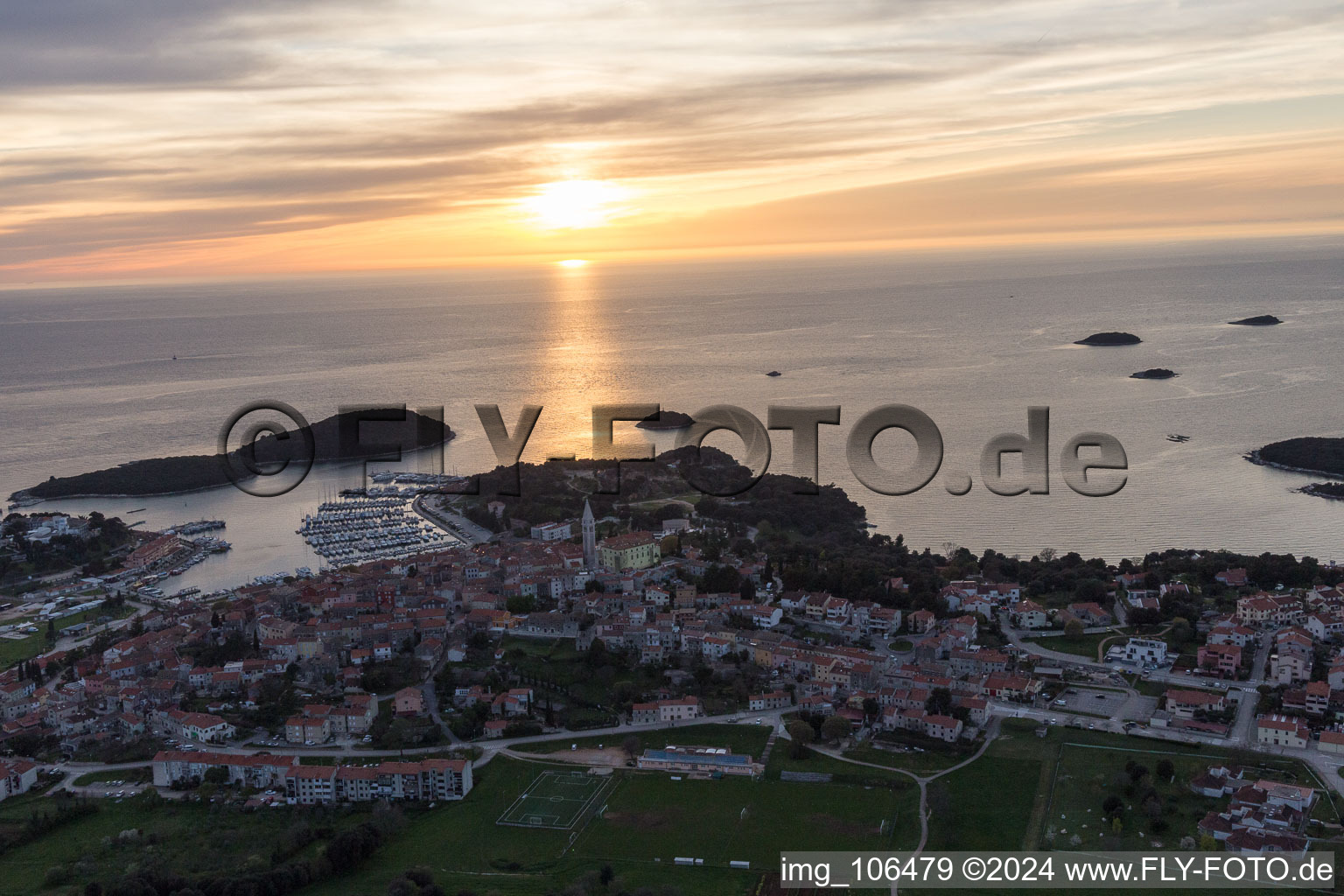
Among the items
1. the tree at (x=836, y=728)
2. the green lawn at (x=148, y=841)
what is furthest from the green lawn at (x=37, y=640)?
the tree at (x=836, y=728)

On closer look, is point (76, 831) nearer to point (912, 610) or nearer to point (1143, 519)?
point (912, 610)

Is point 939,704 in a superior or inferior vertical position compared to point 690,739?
superior

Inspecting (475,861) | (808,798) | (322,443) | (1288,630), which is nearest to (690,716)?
(808,798)

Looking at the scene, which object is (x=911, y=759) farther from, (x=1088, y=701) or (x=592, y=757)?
(x=592, y=757)

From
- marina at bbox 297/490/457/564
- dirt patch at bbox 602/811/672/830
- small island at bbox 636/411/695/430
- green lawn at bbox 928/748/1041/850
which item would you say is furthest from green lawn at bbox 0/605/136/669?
small island at bbox 636/411/695/430

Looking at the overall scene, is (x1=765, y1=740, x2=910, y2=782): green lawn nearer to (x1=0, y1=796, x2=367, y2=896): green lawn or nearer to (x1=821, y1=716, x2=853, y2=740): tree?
(x1=821, y1=716, x2=853, y2=740): tree

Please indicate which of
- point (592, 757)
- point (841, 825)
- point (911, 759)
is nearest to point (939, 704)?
point (911, 759)
